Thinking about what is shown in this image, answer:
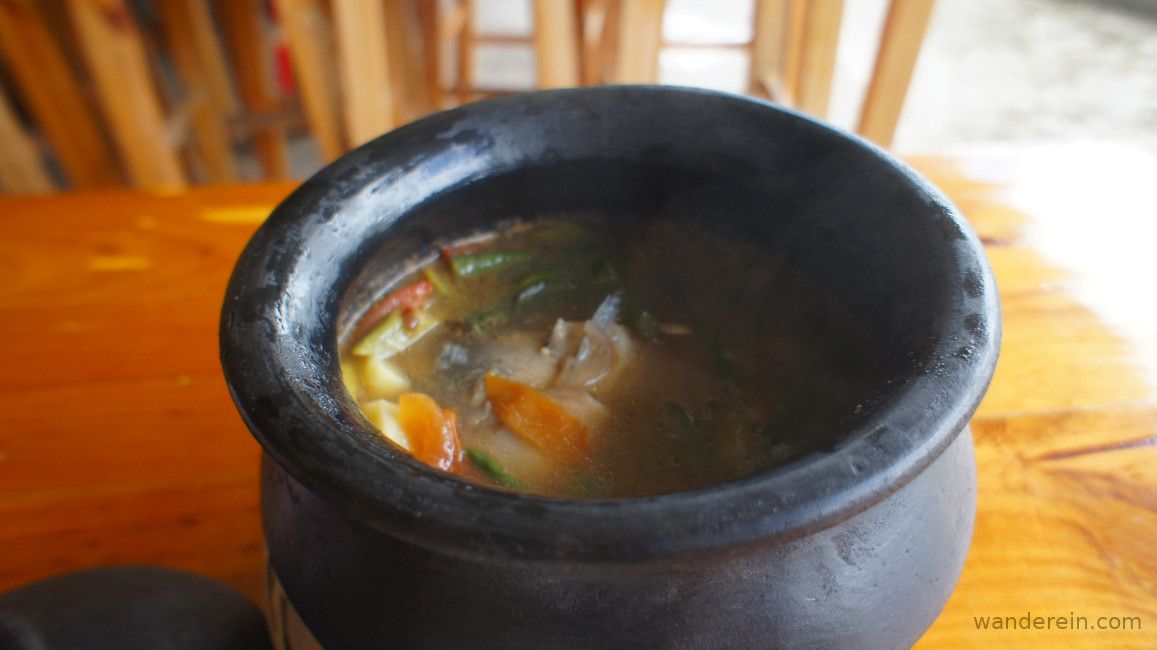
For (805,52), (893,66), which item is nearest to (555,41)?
(805,52)

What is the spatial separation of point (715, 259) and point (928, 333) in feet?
1.19

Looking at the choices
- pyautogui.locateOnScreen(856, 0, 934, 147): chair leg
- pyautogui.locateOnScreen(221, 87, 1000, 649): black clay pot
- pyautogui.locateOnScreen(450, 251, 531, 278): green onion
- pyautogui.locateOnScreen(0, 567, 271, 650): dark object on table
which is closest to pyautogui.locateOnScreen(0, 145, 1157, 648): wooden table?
pyautogui.locateOnScreen(0, 567, 271, 650): dark object on table

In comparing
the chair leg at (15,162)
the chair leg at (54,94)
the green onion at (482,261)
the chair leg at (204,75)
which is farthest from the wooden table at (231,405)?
the chair leg at (204,75)

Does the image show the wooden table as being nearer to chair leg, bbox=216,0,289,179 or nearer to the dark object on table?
the dark object on table

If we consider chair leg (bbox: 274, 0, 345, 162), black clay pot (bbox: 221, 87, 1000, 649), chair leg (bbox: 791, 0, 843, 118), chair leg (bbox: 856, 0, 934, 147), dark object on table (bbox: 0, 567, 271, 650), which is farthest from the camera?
chair leg (bbox: 274, 0, 345, 162)

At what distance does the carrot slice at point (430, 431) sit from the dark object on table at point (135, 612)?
9.1 inches

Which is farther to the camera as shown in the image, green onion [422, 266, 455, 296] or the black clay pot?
green onion [422, 266, 455, 296]

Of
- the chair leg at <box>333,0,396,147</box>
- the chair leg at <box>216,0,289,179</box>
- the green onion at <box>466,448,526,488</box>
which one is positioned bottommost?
the chair leg at <box>216,0,289,179</box>

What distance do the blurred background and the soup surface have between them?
1128 millimetres

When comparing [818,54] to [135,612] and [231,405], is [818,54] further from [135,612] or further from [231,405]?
[135,612]

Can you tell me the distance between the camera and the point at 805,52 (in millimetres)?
2307

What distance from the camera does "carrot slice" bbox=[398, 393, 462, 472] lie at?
2.46 ft

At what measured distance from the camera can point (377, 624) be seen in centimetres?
60

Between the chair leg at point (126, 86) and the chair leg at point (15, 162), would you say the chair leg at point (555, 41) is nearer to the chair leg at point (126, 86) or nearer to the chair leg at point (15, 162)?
the chair leg at point (126, 86)
